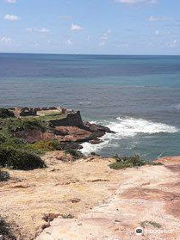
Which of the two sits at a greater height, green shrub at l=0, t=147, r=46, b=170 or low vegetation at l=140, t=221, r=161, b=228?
green shrub at l=0, t=147, r=46, b=170

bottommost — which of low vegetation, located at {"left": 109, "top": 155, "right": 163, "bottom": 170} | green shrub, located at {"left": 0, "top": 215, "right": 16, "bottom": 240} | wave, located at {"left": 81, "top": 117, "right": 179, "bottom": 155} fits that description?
wave, located at {"left": 81, "top": 117, "right": 179, "bottom": 155}

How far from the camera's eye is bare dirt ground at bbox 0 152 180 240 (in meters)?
18.0

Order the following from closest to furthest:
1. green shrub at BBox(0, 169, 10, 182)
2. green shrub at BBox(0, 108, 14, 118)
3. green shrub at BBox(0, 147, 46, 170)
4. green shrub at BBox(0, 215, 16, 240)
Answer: green shrub at BBox(0, 215, 16, 240) → green shrub at BBox(0, 169, 10, 182) → green shrub at BBox(0, 147, 46, 170) → green shrub at BBox(0, 108, 14, 118)

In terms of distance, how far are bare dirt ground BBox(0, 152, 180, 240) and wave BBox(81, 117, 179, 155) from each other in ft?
79.0

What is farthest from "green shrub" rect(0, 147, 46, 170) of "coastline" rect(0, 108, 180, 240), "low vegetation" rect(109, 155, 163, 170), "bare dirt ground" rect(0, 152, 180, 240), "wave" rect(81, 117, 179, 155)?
"wave" rect(81, 117, 179, 155)

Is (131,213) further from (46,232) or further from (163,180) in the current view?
(163,180)

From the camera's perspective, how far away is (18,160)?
1169 inches

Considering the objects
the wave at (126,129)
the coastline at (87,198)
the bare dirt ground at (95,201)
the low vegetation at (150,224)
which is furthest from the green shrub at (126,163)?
the wave at (126,129)

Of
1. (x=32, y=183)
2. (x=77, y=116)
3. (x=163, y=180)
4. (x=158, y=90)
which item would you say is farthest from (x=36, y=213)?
(x=158, y=90)

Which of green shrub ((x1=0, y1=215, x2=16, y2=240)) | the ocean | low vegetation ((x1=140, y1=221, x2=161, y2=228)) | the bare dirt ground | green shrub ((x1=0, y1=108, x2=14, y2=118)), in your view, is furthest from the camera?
green shrub ((x1=0, y1=108, x2=14, y2=118))

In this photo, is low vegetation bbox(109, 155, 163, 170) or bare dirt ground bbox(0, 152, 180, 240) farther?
low vegetation bbox(109, 155, 163, 170)

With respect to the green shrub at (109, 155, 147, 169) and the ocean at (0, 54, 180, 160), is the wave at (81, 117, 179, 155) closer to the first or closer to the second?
the ocean at (0, 54, 180, 160)

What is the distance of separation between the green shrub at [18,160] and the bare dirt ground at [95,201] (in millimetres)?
1059

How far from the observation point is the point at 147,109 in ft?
275
